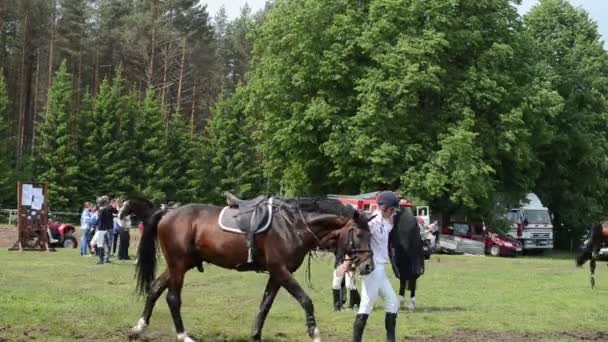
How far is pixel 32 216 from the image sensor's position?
1177 inches

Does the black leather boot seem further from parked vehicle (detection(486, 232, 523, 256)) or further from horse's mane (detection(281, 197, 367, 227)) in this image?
parked vehicle (detection(486, 232, 523, 256))

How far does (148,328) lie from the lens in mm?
11883

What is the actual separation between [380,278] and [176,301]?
2.87 metres

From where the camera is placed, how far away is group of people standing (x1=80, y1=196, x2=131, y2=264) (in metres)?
26.3

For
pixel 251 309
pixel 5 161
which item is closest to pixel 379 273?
pixel 251 309

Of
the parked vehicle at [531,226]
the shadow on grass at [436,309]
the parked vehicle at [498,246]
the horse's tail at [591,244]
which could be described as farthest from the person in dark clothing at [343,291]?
the parked vehicle at [531,226]

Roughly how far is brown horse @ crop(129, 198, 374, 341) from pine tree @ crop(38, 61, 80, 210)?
4770 centimetres

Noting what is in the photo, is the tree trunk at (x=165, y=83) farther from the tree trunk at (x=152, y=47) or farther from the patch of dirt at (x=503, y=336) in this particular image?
the patch of dirt at (x=503, y=336)

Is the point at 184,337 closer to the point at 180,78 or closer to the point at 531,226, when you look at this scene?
the point at 531,226

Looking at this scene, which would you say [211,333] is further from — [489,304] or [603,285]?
[603,285]

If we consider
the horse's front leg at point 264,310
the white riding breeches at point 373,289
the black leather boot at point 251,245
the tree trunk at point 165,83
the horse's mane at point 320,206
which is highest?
the tree trunk at point 165,83

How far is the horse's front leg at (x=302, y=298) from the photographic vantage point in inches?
403

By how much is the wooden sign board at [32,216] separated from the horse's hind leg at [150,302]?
1918 cm

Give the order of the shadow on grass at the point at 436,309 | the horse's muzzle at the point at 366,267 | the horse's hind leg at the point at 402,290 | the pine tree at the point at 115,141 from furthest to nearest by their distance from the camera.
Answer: the pine tree at the point at 115,141
the shadow on grass at the point at 436,309
the horse's hind leg at the point at 402,290
the horse's muzzle at the point at 366,267
